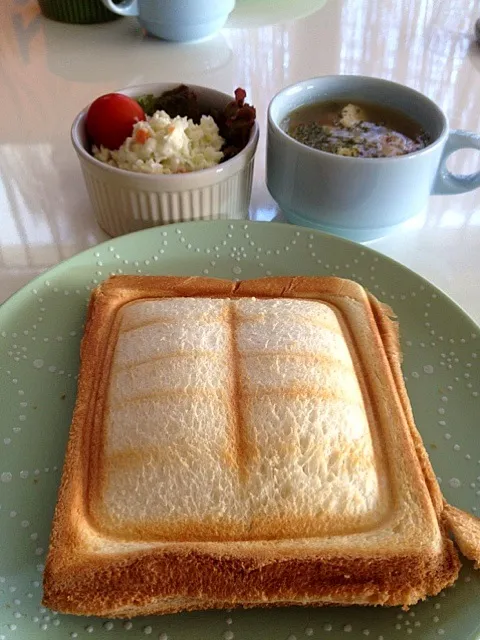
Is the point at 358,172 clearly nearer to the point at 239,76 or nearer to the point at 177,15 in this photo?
the point at 239,76

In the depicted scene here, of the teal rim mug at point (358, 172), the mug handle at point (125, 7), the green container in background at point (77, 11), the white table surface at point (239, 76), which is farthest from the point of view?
the green container in background at point (77, 11)

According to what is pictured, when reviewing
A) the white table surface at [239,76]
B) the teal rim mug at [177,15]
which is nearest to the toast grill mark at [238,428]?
the white table surface at [239,76]

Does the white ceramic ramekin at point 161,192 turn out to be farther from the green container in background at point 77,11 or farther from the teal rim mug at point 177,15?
the green container in background at point 77,11

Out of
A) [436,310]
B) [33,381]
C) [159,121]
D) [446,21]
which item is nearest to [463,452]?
[436,310]

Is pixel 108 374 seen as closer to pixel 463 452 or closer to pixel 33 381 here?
pixel 33 381

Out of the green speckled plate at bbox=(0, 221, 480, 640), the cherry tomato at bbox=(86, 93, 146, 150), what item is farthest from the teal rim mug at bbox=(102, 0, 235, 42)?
the green speckled plate at bbox=(0, 221, 480, 640)

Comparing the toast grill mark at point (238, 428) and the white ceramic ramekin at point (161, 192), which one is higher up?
the white ceramic ramekin at point (161, 192)

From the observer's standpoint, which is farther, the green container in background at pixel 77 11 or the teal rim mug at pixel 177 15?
the green container in background at pixel 77 11
